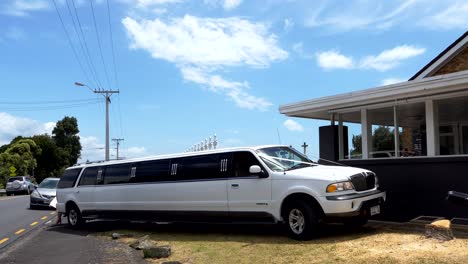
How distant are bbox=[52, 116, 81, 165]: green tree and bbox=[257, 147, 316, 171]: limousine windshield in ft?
263

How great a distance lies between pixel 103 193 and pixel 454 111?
10.1m

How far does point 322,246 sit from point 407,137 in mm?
Result: 6503

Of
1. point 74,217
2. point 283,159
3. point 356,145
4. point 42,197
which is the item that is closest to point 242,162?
point 283,159

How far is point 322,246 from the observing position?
9.19 metres

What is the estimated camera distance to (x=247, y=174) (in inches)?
439

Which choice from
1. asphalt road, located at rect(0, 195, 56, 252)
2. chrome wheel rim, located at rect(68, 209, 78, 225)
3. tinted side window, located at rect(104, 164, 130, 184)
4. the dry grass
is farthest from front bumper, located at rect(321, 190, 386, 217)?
chrome wheel rim, located at rect(68, 209, 78, 225)

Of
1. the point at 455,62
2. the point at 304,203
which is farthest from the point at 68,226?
the point at 455,62

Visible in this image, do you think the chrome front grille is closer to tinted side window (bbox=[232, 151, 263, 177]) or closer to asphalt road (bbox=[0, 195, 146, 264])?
tinted side window (bbox=[232, 151, 263, 177])

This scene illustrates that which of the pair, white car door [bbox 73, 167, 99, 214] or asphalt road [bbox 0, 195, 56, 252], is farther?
white car door [bbox 73, 167, 99, 214]

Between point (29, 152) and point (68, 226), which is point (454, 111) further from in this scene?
point (29, 152)

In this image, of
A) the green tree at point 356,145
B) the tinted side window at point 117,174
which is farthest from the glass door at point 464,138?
the tinted side window at point 117,174

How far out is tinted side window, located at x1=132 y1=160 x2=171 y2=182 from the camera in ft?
42.1

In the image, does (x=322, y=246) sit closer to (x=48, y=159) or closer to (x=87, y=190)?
(x=87, y=190)

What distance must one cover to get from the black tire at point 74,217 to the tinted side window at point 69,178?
0.74 meters
